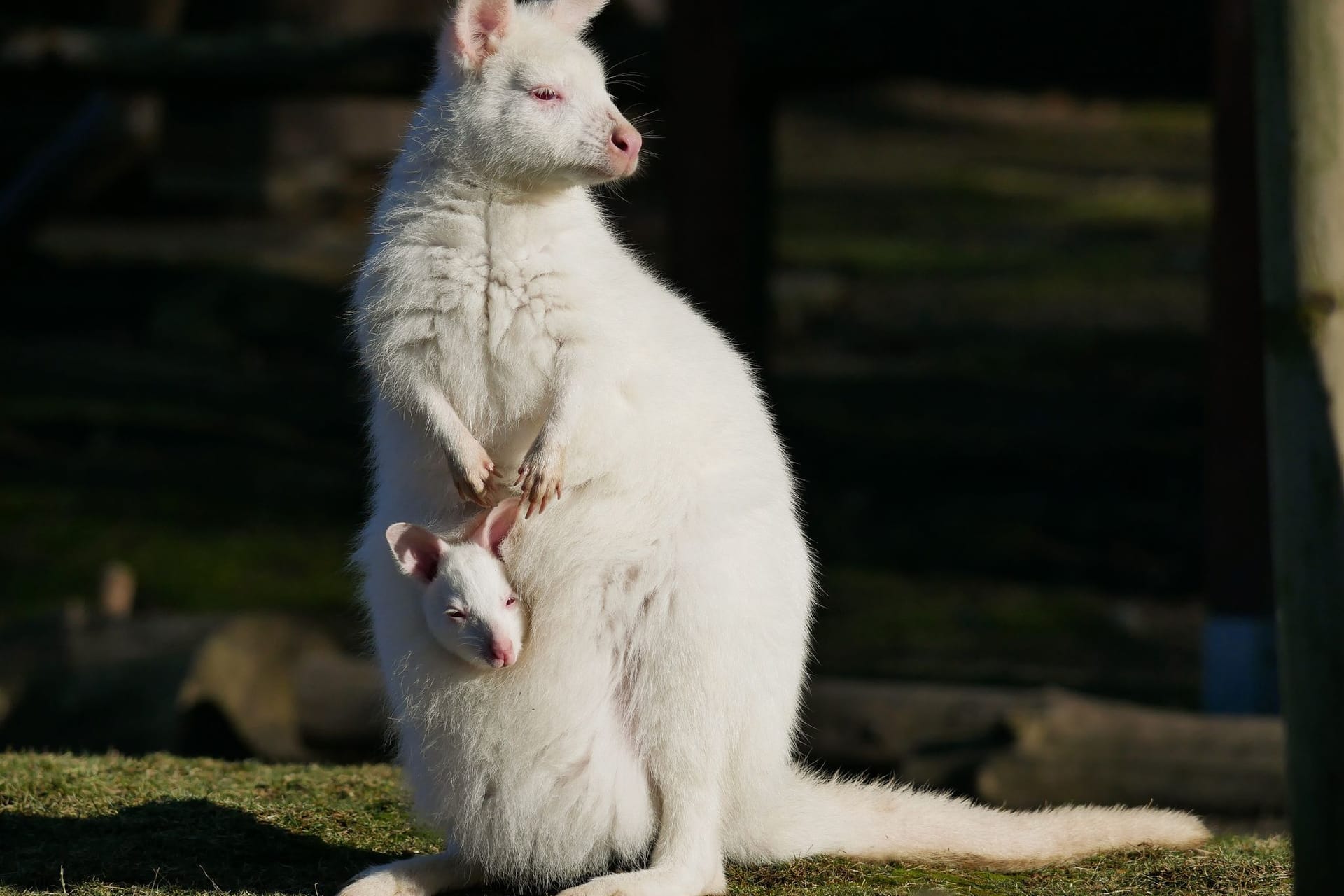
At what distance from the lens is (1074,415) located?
9930 millimetres

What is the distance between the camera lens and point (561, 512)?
2.91 metres

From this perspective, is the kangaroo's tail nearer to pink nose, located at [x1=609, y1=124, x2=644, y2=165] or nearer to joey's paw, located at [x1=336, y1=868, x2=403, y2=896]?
joey's paw, located at [x1=336, y1=868, x2=403, y2=896]

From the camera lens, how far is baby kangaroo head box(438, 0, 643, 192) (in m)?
2.89

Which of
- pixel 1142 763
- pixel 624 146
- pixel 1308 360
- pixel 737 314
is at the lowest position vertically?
pixel 1142 763

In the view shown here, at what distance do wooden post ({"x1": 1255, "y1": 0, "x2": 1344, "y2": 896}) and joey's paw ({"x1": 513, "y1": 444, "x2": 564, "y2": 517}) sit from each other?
3.64 ft

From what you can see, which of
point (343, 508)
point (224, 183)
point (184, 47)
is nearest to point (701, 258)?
point (184, 47)

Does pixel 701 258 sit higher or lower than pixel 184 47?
lower

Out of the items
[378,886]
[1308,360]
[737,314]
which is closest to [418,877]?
[378,886]

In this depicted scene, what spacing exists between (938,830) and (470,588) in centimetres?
106

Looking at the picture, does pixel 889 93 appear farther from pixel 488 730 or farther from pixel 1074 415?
pixel 488 730

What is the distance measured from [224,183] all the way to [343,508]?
475 cm

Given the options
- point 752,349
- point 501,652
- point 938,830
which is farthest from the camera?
point 752,349

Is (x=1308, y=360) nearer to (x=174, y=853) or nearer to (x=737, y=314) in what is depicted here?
(x=174, y=853)

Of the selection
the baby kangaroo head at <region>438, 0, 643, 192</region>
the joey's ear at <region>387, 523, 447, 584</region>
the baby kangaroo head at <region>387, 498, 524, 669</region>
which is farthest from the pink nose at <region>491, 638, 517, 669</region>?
the baby kangaroo head at <region>438, 0, 643, 192</region>
